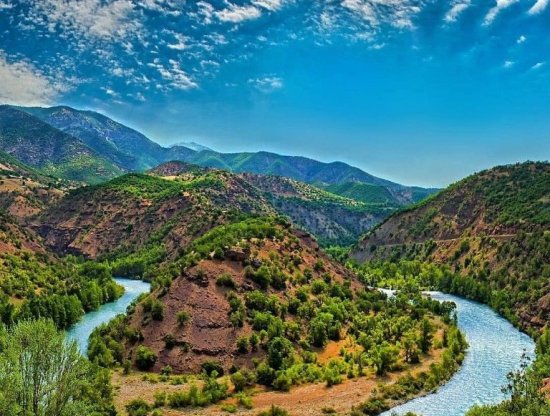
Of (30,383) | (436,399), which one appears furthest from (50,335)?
(436,399)

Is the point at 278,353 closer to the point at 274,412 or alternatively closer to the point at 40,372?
the point at 274,412

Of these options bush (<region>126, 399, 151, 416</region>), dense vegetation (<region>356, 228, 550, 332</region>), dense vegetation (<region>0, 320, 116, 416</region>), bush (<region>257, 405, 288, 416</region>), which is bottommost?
bush (<region>126, 399, 151, 416</region>)

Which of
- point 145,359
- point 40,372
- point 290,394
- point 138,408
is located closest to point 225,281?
point 145,359

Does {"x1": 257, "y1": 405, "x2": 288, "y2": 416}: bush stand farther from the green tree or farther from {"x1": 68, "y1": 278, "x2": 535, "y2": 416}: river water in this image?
the green tree

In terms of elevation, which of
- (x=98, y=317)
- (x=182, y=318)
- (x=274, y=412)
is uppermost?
(x=182, y=318)

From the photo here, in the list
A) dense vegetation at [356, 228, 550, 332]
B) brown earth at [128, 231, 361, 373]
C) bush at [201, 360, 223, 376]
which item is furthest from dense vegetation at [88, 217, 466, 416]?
dense vegetation at [356, 228, 550, 332]
